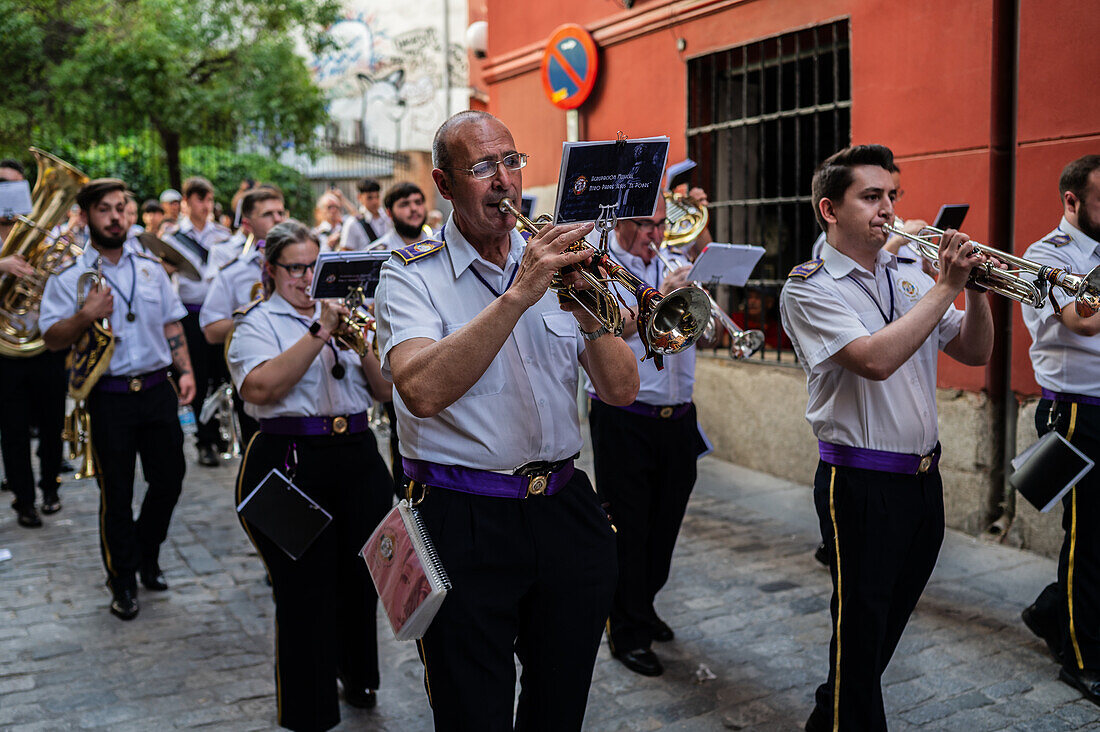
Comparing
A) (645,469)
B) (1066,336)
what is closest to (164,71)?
(645,469)

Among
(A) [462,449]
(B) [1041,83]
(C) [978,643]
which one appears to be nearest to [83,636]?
(A) [462,449]

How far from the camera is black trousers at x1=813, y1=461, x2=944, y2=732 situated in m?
3.33

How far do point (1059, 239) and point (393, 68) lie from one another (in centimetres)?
2896

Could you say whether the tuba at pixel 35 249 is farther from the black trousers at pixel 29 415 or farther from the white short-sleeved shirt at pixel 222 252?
the white short-sleeved shirt at pixel 222 252

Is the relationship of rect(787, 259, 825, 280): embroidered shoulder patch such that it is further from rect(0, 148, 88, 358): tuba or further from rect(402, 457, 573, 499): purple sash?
rect(0, 148, 88, 358): tuba

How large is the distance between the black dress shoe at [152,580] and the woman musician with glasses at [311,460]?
2.09 metres

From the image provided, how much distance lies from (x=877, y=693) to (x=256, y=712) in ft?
8.28

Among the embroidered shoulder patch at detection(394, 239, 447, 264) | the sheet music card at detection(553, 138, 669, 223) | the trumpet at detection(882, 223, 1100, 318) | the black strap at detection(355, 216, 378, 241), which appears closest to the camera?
the sheet music card at detection(553, 138, 669, 223)

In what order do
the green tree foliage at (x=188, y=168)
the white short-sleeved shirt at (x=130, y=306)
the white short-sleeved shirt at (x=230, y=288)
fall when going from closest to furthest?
the white short-sleeved shirt at (x=130, y=306) → the white short-sleeved shirt at (x=230, y=288) → the green tree foliage at (x=188, y=168)

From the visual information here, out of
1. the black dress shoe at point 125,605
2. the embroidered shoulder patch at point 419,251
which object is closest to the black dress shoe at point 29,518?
the black dress shoe at point 125,605

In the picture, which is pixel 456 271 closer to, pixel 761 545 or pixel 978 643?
pixel 978 643

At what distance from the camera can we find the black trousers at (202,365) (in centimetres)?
920

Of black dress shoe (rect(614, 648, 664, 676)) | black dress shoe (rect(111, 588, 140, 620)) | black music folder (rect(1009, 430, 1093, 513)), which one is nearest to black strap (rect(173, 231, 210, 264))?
black dress shoe (rect(111, 588, 140, 620))

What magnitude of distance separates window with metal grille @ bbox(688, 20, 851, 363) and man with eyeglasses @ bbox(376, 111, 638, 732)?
509 centimetres
